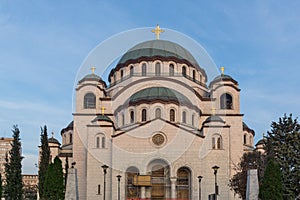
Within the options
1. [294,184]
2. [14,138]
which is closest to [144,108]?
[14,138]

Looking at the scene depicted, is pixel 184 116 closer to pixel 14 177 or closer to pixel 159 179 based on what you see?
pixel 159 179

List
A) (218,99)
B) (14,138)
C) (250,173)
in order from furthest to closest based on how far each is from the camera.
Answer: (218,99)
(14,138)
(250,173)

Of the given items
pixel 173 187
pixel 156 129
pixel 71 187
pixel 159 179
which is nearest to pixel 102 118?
pixel 156 129

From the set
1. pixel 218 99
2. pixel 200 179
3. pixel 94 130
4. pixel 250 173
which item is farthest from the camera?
pixel 218 99

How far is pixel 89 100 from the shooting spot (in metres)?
49.1

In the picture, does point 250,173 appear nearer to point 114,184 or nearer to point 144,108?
point 114,184

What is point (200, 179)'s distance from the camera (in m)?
41.3

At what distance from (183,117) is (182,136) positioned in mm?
3907

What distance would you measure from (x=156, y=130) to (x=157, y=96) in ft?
13.6

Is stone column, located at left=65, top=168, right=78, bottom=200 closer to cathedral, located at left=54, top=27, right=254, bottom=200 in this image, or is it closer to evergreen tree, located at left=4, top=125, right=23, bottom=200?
evergreen tree, located at left=4, top=125, right=23, bottom=200

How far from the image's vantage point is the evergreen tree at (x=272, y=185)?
22250 mm

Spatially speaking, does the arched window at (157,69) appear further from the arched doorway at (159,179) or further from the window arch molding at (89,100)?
the arched doorway at (159,179)

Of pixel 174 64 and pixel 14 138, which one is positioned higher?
pixel 174 64

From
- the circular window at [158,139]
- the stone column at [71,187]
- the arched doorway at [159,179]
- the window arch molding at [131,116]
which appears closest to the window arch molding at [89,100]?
the window arch molding at [131,116]
